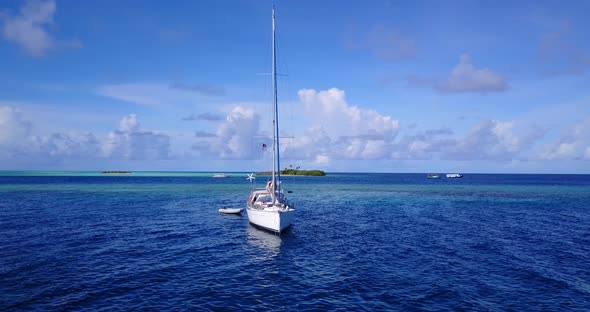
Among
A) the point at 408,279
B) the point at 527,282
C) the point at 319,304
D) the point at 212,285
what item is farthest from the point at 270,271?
the point at 527,282

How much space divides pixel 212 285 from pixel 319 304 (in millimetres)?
7441

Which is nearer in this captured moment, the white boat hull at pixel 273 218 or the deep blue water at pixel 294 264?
the deep blue water at pixel 294 264

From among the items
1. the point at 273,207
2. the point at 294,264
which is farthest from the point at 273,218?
the point at 294,264

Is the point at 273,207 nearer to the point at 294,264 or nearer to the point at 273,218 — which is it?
the point at 273,218

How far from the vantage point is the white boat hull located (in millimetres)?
37094

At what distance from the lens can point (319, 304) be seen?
790 inches

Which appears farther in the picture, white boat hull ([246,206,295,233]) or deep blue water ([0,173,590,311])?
white boat hull ([246,206,295,233])

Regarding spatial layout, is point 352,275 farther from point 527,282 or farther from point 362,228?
point 362,228

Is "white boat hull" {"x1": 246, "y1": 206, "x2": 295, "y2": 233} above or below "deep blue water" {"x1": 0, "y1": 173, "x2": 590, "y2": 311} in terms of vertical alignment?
above

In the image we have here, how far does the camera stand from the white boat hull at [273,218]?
3709 centimetres

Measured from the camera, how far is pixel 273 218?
37.6 metres

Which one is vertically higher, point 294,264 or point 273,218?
point 273,218

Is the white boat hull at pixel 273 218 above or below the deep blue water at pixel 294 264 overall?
above

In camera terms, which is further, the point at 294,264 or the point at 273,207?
the point at 273,207
